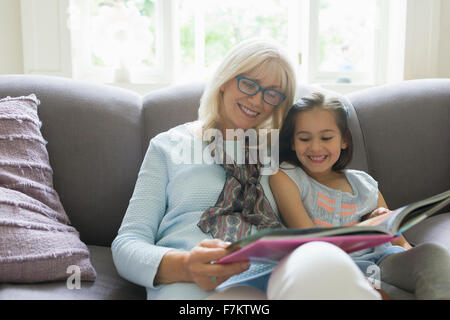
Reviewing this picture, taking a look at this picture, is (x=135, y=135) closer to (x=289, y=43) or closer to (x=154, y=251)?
(x=154, y=251)

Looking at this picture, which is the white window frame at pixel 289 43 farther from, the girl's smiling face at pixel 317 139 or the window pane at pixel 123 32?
the girl's smiling face at pixel 317 139

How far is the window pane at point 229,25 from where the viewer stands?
2.69 meters

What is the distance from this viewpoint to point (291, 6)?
267 centimetres

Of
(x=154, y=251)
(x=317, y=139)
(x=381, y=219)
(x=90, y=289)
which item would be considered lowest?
(x=90, y=289)

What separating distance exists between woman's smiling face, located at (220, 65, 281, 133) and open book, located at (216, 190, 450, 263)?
1.83ft

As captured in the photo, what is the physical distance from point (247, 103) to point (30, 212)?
2.25ft

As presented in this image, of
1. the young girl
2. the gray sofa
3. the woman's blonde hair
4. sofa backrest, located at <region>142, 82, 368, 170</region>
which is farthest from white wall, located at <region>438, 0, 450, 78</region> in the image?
the woman's blonde hair

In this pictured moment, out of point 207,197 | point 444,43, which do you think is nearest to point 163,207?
point 207,197

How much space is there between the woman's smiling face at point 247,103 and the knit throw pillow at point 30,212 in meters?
0.59

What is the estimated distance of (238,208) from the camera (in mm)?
1212

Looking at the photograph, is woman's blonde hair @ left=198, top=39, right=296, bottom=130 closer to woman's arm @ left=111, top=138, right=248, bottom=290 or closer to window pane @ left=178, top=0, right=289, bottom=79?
woman's arm @ left=111, top=138, right=248, bottom=290

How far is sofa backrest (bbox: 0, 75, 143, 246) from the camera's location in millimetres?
1427

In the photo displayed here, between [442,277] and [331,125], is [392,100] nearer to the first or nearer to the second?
[331,125]

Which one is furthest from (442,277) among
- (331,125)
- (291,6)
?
(291,6)
